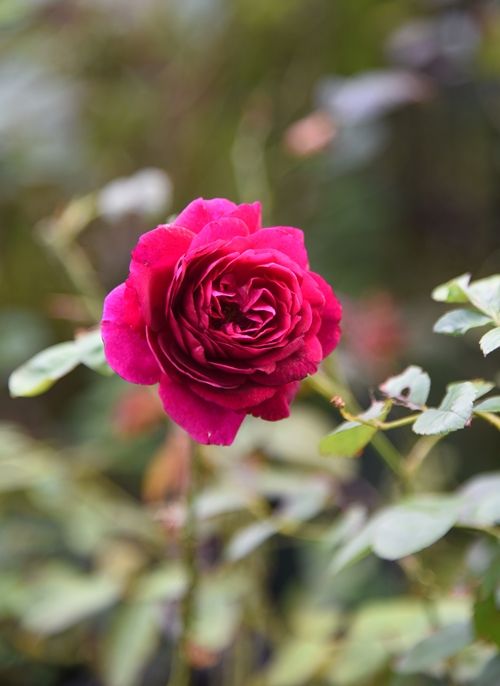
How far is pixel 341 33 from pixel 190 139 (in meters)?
0.33

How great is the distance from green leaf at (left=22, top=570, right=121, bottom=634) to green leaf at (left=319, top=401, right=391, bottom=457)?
1.34 ft

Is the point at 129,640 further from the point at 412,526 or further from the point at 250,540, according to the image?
the point at 412,526

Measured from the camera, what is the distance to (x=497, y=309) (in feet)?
1.46

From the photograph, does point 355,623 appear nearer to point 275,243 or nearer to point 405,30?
point 275,243

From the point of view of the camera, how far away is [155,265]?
41 centimetres

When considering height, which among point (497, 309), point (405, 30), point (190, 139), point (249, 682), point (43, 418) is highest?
point (497, 309)

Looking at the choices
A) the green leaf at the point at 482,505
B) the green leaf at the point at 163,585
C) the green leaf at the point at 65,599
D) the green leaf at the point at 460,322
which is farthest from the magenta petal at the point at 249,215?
the green leaf at the point at 65,599

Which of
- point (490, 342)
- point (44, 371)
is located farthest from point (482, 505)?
point (44, 371)

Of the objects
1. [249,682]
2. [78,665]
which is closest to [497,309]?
[249,682]

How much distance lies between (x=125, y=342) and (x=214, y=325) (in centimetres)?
4

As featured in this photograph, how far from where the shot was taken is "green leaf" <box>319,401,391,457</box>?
43 cm

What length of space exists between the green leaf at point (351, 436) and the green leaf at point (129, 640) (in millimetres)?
357

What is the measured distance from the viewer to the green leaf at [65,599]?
0.77 m

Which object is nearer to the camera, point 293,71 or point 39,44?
point 293,71
